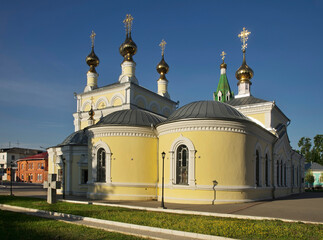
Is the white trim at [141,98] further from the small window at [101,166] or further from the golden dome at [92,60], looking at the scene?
the small window at [101,166]

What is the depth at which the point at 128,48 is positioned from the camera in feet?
95.9

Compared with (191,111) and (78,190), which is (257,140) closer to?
(191,111)

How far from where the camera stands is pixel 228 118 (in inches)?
637

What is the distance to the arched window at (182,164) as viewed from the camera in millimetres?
16609

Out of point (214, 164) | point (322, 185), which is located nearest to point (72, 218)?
point (214, 164)

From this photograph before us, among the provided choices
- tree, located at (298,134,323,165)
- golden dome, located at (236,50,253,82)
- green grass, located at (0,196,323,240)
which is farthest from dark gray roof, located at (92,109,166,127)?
tree, located at (298,134,323,165)

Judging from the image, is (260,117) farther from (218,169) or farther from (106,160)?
(106,160)

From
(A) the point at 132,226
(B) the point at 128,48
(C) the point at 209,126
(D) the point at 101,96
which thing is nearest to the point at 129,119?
(C) the point at 209,126

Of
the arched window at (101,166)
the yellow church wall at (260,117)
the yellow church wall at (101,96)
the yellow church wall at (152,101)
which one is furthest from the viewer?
the yellow church wall at (152,101)

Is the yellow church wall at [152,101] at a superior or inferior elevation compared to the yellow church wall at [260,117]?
superior

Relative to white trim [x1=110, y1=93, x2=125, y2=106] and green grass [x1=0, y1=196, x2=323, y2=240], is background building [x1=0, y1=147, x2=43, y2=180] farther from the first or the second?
green grass [x1=0, y1=196, x2=323, y2=240]

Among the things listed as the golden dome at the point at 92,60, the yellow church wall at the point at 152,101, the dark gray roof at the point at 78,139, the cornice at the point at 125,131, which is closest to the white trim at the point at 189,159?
the cornice at the point at 125,131

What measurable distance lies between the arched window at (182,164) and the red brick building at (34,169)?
135ft

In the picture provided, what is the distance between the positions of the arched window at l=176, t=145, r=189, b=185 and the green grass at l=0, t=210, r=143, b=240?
8.28 meters
